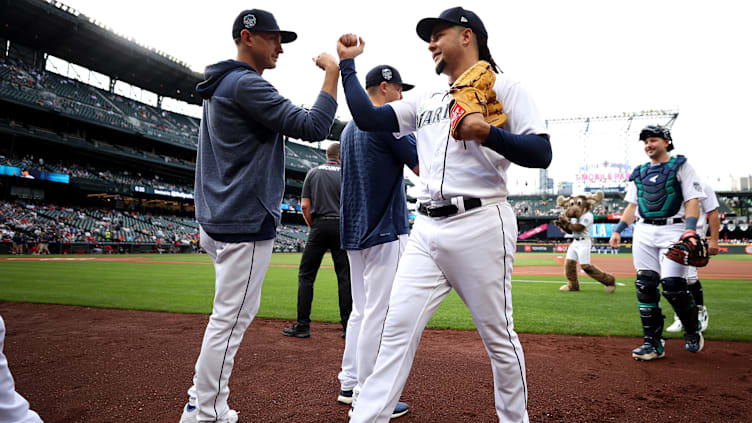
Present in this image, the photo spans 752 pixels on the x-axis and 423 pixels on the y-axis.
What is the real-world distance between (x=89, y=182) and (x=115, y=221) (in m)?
3.50

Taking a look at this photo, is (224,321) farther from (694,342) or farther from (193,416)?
(694,342)

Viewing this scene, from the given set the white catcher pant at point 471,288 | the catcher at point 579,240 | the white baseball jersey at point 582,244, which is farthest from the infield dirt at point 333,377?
the white baseball jersey at point 582,244

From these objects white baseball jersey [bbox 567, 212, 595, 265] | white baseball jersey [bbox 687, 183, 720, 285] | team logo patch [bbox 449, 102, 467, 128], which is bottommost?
white baseball jersey [bbox 567, 212, 595, 265]

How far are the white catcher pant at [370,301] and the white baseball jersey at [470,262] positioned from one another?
0.61m

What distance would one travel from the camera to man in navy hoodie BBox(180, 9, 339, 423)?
2205 mm

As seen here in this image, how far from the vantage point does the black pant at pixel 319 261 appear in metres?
4.38

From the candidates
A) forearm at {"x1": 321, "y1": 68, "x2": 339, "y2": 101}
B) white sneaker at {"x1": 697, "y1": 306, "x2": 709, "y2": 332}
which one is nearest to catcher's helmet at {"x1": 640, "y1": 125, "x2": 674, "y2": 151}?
white sneaker at {"x1": 697, "y1": 306, "x2": 709, "y2": 332}

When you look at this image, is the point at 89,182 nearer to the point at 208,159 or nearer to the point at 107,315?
the point at 107,315

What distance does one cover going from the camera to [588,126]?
2074 inches

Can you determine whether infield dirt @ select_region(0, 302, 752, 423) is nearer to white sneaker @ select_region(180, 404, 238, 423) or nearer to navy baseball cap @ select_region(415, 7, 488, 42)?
white sneaker @ select_region(180, 404, 238, 423)

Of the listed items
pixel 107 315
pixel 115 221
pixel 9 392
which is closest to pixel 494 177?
pixel 9 392

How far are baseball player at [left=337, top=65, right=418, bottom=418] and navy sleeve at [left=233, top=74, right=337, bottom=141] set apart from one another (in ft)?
1.75

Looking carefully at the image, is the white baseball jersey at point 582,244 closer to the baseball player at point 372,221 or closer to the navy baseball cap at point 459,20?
the baseball player at point 372,221

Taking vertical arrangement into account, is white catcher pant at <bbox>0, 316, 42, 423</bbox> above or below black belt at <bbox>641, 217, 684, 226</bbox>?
below
